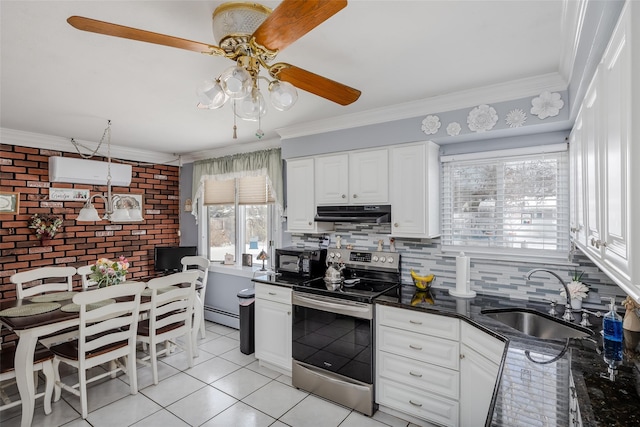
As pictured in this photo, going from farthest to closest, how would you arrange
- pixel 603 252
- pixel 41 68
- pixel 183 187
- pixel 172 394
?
pixel 183 187 < pixel 172 394 < pixel 41 68 < pixel 603 252

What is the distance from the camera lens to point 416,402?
229 centimetres

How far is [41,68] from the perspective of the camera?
199 centimetres

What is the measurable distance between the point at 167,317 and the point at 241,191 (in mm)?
1866

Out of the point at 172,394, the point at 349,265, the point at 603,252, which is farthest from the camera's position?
the point at 349,265

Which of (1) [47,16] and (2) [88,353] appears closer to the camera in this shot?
(1) [47,16]

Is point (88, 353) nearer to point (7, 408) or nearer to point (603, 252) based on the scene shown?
point (7, 408)

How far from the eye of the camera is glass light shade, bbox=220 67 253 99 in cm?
122

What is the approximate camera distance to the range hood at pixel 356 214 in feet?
9.11

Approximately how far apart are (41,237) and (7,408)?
1.87 meters

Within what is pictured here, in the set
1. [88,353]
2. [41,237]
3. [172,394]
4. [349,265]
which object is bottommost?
[172,394]

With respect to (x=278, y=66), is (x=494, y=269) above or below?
below

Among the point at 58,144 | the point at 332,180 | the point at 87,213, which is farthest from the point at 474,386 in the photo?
the point at 58,144

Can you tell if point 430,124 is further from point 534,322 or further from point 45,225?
point 45,225

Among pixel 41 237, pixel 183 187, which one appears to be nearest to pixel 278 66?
pixel 41 237
